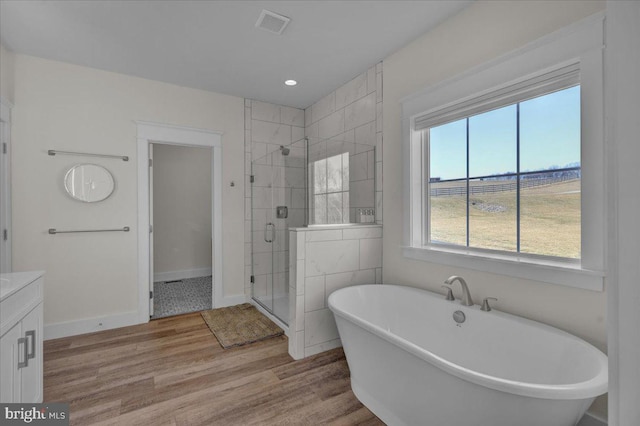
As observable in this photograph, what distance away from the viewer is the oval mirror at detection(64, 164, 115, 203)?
2.91 metres

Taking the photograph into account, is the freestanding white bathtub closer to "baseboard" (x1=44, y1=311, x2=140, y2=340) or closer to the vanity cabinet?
the vanity cabinet

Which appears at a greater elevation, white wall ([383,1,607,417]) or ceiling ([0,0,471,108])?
ceiling ([0,0,471,108])

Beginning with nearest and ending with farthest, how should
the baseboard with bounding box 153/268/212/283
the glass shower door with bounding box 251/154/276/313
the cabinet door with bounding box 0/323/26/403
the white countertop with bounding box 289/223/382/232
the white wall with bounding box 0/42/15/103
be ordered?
the cabinet door with bounding box 0/323/26/403 → the white countertop with bounding box 289/223/382/232 → the white wall with bounding box 0/42/15/103 → the glass shower door with bounding box 251/154/276/313 → the baseboard with bounding box 153/268/212/283

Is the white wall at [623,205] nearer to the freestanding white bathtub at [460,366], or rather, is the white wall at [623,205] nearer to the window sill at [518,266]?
the freestanding white bathtub at [460,366]

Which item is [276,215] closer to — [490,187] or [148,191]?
[148,191]

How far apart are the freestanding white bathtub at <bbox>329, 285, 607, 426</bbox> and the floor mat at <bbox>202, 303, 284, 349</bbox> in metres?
1.09

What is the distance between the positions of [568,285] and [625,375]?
155 centimetres

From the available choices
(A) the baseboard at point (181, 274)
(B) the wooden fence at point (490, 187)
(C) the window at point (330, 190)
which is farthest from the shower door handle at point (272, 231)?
(A) the baseboard at point (181, 274)

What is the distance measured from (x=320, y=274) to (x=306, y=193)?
75cm

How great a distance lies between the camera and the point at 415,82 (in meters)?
2.53

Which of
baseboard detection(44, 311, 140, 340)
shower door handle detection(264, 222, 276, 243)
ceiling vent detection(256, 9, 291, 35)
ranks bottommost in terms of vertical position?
baseboard detection(44, 311, 140, 340)

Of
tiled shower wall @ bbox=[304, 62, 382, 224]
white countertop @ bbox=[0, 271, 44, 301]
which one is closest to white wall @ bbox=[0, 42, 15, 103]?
white countertop @ bbox=[0, 271, 44, 301]

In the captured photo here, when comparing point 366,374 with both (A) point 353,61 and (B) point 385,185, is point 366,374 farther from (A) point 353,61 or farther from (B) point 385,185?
(A) point 353,61

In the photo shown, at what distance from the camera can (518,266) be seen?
186 centimetres
